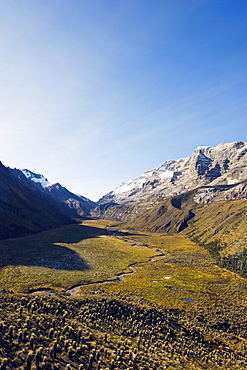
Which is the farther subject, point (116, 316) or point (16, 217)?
point (16, 217)

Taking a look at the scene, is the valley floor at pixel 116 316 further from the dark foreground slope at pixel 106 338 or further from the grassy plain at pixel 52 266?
the grassy plain at pixel 52 266

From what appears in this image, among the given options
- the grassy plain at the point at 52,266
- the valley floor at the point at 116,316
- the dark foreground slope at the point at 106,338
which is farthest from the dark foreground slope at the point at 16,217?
the dark foreground slope at the point at 106,338

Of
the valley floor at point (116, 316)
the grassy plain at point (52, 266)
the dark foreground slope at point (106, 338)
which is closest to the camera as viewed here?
the dark foreground slope at point (106, 338)

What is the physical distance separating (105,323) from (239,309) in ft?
114

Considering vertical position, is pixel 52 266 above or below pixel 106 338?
below

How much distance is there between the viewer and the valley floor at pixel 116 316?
21875mm

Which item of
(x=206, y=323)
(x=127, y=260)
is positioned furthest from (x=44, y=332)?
(x=127, y=260)

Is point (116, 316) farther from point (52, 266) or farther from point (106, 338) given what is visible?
point (52, 266)

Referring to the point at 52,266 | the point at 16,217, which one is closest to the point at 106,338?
the point at 52,266

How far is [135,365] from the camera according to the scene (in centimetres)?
2252

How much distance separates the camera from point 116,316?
37.0 m

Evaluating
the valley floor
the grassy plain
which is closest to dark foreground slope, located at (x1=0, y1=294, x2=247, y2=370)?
the valley floor

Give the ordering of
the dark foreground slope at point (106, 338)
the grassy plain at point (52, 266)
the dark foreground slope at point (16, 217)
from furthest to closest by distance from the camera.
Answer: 1. the dark foreground slope at point (16, 217)
2. the grassy plain at point (52, 266)
3. the dark foreground slope at point (106, 338)

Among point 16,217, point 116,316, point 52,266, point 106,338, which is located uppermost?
point 16,217
